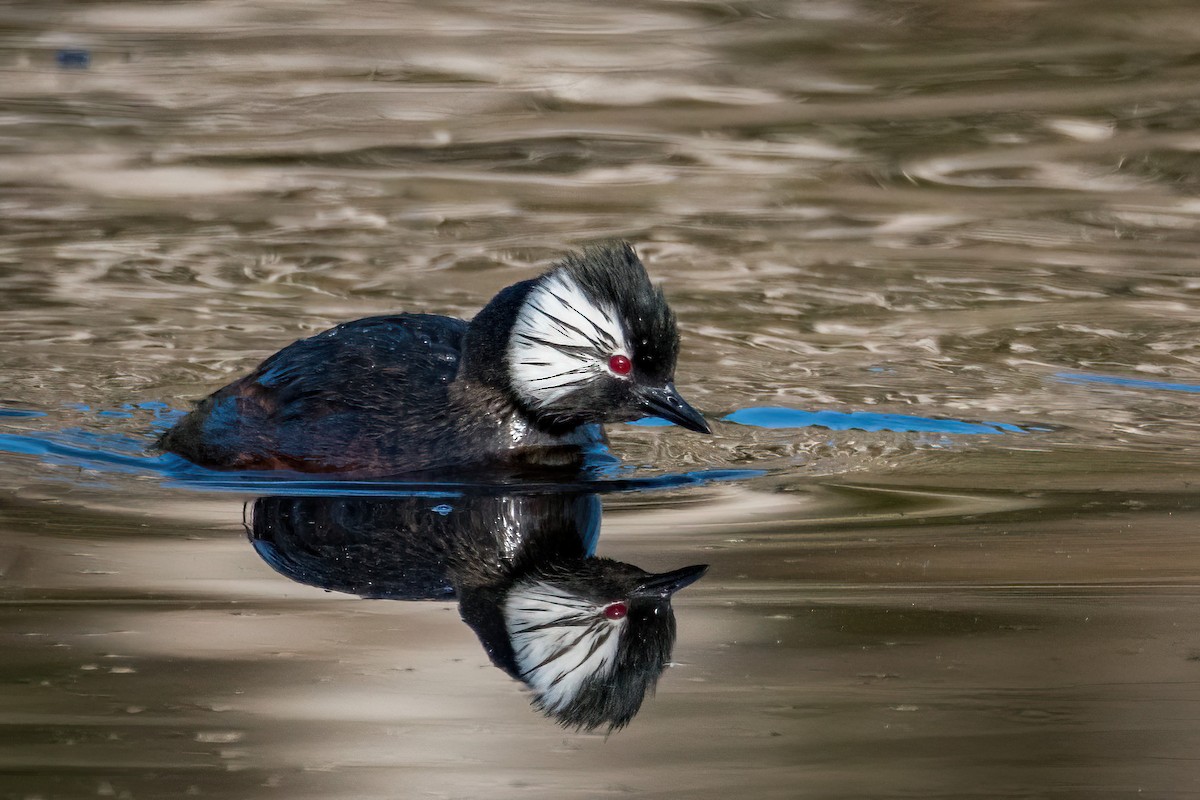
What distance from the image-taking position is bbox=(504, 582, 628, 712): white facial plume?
5070 millimetres

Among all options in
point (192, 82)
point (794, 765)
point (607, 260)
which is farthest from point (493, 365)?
→ point (192, 82)

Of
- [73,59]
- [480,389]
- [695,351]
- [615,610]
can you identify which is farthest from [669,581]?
[73,59]

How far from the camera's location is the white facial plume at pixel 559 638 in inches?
200

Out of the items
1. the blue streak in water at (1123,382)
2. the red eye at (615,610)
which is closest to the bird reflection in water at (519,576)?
the red eye at (615,610)

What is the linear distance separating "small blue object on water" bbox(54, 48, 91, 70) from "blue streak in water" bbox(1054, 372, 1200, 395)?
9709mm

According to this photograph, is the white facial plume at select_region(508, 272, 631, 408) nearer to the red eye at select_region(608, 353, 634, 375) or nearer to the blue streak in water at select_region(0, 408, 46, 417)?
the red eye at select_region(608, 353, 634, 375)

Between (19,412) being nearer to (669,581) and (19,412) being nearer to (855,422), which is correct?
(855,422)

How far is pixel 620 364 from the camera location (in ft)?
24.8

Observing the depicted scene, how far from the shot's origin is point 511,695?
4973mm

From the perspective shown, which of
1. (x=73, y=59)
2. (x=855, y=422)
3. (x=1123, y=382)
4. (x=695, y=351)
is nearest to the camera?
(x=855, y=422)

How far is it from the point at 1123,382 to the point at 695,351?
236 cm

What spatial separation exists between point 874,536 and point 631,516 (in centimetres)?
94

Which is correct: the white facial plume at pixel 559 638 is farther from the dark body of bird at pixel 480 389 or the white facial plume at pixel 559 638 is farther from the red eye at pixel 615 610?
the dark body of bird at pixel 480 389

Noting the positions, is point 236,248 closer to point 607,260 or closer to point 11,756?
point 607,260
